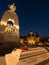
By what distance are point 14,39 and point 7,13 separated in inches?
334

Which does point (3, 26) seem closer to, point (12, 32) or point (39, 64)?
point (12, 32)

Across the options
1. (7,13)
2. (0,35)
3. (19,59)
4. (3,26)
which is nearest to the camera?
(19,59)

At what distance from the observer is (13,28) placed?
43.2 metres

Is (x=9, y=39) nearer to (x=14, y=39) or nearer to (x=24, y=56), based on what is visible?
(x=14, y=39)

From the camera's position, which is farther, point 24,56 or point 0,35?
point 0,35

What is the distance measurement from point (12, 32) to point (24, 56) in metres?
34.2

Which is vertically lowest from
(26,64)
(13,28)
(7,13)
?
(26,64)

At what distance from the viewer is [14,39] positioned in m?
41.5

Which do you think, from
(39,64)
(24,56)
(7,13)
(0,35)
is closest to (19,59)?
(24,56)

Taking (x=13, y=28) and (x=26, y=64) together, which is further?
(x=13, y=28)

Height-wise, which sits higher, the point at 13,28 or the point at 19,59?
the point at 13,28

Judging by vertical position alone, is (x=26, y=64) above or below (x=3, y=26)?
below

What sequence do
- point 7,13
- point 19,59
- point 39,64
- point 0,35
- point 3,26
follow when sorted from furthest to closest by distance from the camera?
point 7,13 < point 3,26 < point 0,35 < point 19,59 < point 39,64

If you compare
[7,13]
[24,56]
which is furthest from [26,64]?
[7,13]
